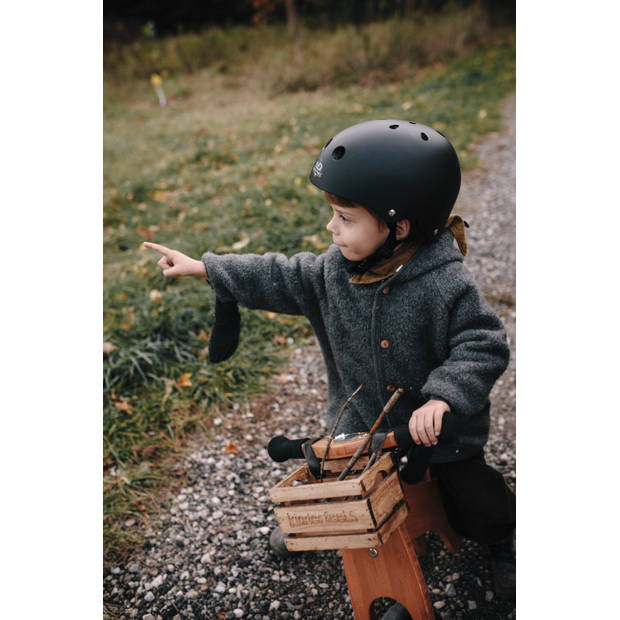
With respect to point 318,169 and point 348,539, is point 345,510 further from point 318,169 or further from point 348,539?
point 318,169

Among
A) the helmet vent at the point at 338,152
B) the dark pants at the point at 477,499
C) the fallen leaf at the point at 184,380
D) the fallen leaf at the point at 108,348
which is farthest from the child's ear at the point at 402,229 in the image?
the fallen leaf at the point at 108,348

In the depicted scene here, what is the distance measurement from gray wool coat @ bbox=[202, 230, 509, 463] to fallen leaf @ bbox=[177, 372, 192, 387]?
133cm

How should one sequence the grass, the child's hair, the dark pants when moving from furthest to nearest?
the grass → the dark pants → the child's hair

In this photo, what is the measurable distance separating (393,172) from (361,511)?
1001 mm

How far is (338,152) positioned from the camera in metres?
1.81

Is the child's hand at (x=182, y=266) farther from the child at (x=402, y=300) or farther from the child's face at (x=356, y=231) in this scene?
the child's face at (x=356, y=231)

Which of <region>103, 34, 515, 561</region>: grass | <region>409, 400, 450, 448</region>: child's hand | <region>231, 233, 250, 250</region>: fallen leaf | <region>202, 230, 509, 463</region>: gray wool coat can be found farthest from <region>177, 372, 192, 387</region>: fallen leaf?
<region>409, 400, 450, 448</region>: child's hand

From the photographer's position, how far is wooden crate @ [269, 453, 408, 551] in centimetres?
142

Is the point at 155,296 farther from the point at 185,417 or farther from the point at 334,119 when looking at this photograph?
the point at 334,119

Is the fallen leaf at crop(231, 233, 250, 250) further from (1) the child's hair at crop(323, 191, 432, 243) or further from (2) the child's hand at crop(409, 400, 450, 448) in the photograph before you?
(2) the child's hand at crop(409, 400, 450, 448)

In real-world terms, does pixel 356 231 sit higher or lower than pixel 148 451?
higher

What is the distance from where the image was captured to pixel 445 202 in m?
1.82

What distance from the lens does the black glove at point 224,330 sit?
6.77ft

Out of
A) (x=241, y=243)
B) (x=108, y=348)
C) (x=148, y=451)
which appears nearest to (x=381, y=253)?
(x=148, y=451)
